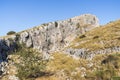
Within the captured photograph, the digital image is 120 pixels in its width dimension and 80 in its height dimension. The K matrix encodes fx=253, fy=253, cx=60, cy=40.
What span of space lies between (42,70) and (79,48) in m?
18.9

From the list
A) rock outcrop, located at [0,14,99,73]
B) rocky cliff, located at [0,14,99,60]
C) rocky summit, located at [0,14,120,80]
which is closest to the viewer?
rocky summit, located at [0,14,120,80]

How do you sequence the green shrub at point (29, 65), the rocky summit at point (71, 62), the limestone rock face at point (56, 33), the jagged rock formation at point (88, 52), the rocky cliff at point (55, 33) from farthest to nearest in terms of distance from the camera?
the limestone rock face at point (56, 33) < the rocky cliff at point (55, 33) < the jagged rock formation at point (88, 52) < the green shrub at point (29, 65) < the rocky summit at point (71, 62)

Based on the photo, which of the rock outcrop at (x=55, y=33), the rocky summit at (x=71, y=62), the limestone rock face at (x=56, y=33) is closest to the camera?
the rocky summit at (x=71, y=62)

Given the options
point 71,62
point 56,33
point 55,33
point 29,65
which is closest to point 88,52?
point 71,62

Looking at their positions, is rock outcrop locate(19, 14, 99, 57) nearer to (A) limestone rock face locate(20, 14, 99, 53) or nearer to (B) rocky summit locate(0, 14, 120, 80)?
(A) limestone rock face locate(20, 14, 99, 53)

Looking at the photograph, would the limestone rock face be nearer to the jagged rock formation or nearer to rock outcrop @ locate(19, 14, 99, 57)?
rock outcrop @ locate(19, 14, 99, 57)

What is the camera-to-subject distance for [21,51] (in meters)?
57.4

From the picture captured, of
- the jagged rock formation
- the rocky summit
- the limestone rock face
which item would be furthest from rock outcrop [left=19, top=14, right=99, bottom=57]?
the jagged rock formation

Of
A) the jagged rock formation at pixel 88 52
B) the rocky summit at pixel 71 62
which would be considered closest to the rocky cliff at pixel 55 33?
the rocky summit at pixel 71 62

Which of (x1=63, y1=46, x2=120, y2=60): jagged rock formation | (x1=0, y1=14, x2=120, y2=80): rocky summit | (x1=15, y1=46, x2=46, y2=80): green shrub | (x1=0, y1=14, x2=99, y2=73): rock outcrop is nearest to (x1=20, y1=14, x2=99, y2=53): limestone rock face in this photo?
(x1=0, y1=14, x2=99, y2=73): rock outcrop

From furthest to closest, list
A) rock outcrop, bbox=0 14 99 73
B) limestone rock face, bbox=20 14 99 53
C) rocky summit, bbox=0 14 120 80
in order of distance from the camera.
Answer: limestone rock face, bbox=20 14 99 53, rock outcrop, bbox=0 14 99 73, rocky summit, bbox=0 14 120 80

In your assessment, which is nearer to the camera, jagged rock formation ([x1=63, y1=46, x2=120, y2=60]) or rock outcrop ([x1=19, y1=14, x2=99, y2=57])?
jagged rock formation ([x1=63, y1=46, x2=120, y2=60])

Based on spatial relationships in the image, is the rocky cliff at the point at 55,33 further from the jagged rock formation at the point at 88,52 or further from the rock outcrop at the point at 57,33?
the jagged rock formation at the point at 88,52

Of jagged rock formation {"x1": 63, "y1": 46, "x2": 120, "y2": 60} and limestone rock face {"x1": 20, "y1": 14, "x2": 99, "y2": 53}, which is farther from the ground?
limestone rock face {"x1": 20, "y1": 14, "x2": 99, "y2": 53}
